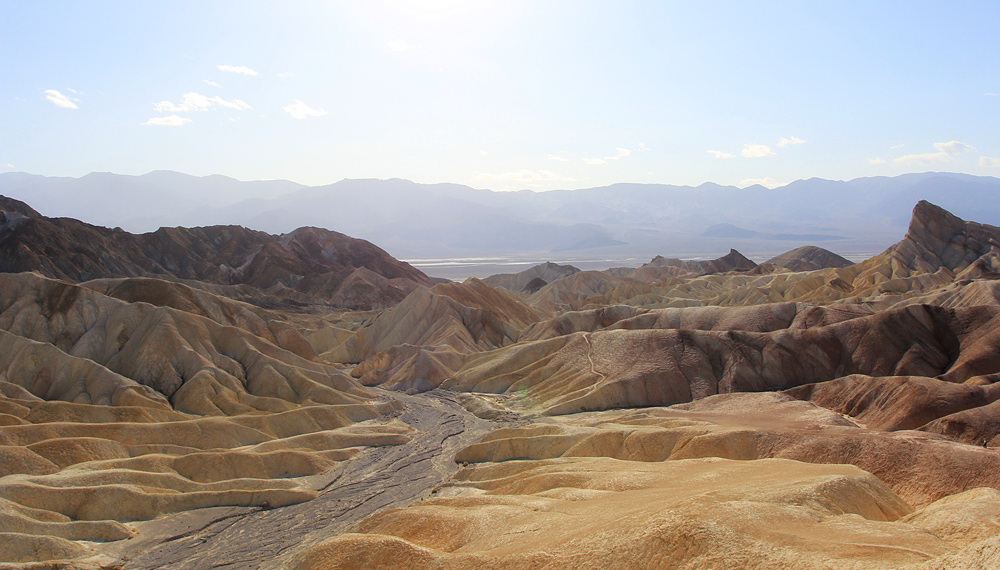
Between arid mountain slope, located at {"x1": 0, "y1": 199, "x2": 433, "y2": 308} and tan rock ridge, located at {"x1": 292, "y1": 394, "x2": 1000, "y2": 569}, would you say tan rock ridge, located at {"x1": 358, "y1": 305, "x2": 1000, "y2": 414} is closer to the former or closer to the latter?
tan rock ridge, located at {"x1": 292, "y1": 394, "x2": 1000, "y2": 569}

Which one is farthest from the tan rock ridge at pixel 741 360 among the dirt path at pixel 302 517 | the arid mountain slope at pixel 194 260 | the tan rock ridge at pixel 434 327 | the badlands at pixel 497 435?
the arid mountain slope at pixel 194 260

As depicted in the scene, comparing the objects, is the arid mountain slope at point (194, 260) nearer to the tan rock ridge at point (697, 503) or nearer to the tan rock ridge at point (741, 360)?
the tan rock ridge at point (741, 360)

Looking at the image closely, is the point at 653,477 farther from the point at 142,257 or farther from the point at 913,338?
the point at 142,257

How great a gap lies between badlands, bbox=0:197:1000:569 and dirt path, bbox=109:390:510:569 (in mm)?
250

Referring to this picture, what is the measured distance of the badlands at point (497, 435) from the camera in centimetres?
2983

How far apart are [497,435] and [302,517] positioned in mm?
19577

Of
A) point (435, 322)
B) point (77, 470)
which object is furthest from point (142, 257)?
point (77, 470)

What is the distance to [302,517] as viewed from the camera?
46.0 m

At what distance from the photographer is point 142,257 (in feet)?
521

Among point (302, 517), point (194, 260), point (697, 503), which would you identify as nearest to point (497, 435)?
point (302, 517)

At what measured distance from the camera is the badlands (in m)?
29.8

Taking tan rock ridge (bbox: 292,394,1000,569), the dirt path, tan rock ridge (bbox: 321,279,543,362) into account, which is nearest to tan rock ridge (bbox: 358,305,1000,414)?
tan rock ridge (bbox: 292,394,1000,569)

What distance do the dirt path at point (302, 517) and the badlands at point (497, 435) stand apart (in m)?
0.25

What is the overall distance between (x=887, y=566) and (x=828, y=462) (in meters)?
27.8
